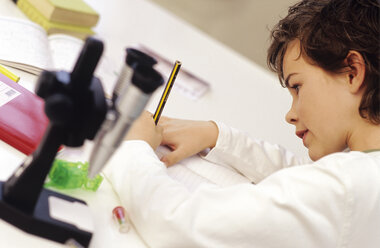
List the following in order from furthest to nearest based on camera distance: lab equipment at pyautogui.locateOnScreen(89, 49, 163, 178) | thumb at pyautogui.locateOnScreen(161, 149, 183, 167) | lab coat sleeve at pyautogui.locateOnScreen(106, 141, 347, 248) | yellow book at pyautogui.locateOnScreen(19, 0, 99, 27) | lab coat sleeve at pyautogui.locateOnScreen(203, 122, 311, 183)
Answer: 1. yellow book at pyautogui.locateOnScreen(19, 0, 99, 27)
2. lab coat sleeve at pyautogui.locateOnScreen(203, 122, 311, 183)
3. thumb at pyautogui.locateOnScreen(161, 149, 183, 167)
4. lab coat sleeve at pyautogui.locateOnScreen(106, 141, 347, 248)
5. lab equipment at pyautogui.locateOnScreen(89, 49, 163, 178)

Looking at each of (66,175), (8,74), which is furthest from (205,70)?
(66,175)

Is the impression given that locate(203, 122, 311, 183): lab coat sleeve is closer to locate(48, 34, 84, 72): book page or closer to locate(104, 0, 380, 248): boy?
locate(104, 0, 380, 248): boy

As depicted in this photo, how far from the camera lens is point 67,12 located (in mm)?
1135

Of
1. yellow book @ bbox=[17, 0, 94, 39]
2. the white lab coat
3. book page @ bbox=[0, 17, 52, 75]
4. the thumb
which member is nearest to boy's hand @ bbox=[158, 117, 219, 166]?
the thumb

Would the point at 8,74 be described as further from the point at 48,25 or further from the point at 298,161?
the point at 298,161

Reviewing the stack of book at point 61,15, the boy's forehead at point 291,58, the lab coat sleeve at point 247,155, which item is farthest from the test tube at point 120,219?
the stack of book at point 61,15

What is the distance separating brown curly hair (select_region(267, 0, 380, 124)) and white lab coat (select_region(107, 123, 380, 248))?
14 centimetres

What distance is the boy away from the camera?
0.61 meters

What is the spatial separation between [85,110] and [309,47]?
491 mm

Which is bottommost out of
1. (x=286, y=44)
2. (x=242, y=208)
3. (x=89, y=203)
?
(x=89, y=203)

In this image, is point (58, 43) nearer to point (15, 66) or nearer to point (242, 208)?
point (15, 66)

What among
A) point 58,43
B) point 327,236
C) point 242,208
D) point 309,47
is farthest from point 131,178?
point 58,43

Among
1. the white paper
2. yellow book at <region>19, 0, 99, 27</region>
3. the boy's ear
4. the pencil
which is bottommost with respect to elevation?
the white paper

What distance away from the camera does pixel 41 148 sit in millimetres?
523
